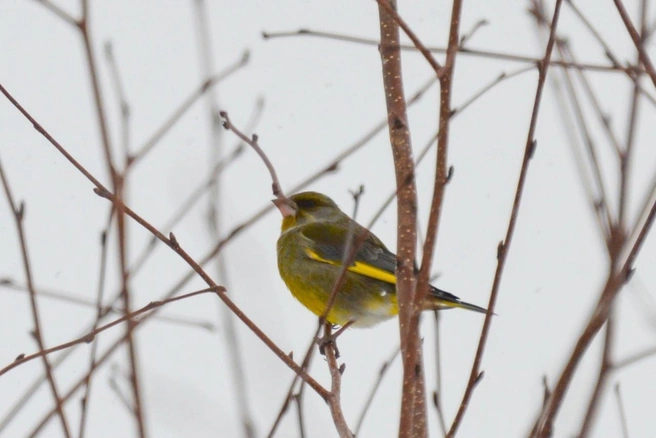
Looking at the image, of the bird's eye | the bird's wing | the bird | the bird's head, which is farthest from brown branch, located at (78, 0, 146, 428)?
the bird's eye

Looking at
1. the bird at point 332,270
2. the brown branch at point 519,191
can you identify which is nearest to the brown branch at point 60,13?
the brown branch at point 519,191

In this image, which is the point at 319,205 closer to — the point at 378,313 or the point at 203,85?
the point at 378,313

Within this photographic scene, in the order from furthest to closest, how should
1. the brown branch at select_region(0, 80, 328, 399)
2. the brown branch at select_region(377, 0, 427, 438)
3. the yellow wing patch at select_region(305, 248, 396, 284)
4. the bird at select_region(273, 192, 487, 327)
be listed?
the yellow wing patch at select_region(305, 248, 396, 284) < the bird at select_region(273, 192, 487, 327) < the brown branch at select_region(377, 0, 427, 438) < the brown branch at select_region(0, 80, 328, 399)

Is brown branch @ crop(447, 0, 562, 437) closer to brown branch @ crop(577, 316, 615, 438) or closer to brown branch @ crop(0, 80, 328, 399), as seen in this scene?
brown branch @ crop(577, 316, 615, 438)

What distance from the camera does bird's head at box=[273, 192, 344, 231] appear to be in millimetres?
6066

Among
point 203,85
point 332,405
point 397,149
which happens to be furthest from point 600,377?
point 397,149

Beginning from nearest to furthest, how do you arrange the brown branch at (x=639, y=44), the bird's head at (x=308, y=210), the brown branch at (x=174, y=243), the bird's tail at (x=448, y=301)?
the brown branch at (x=639, y=44), the brown branch at (x=174, y=243), the bird's tail at (x=448, y=301), the bird's head at (x=308, y=210)

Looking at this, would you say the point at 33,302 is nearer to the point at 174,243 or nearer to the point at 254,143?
the point at 174,243

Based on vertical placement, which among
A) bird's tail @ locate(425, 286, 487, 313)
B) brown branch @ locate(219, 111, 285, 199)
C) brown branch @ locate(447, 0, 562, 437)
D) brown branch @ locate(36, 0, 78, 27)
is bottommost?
brown branch @ locate(447, 0, 562, 437)

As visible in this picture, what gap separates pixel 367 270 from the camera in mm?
5652

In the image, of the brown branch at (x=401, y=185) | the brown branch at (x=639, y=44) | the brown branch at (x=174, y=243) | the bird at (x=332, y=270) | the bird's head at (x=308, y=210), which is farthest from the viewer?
the bird's head at (x=308, y=210)

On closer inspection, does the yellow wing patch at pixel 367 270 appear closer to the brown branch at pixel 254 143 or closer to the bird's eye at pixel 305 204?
the bird's eye at pixel 305 204

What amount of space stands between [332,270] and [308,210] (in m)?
0.75

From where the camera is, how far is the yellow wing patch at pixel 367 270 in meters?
5.59
